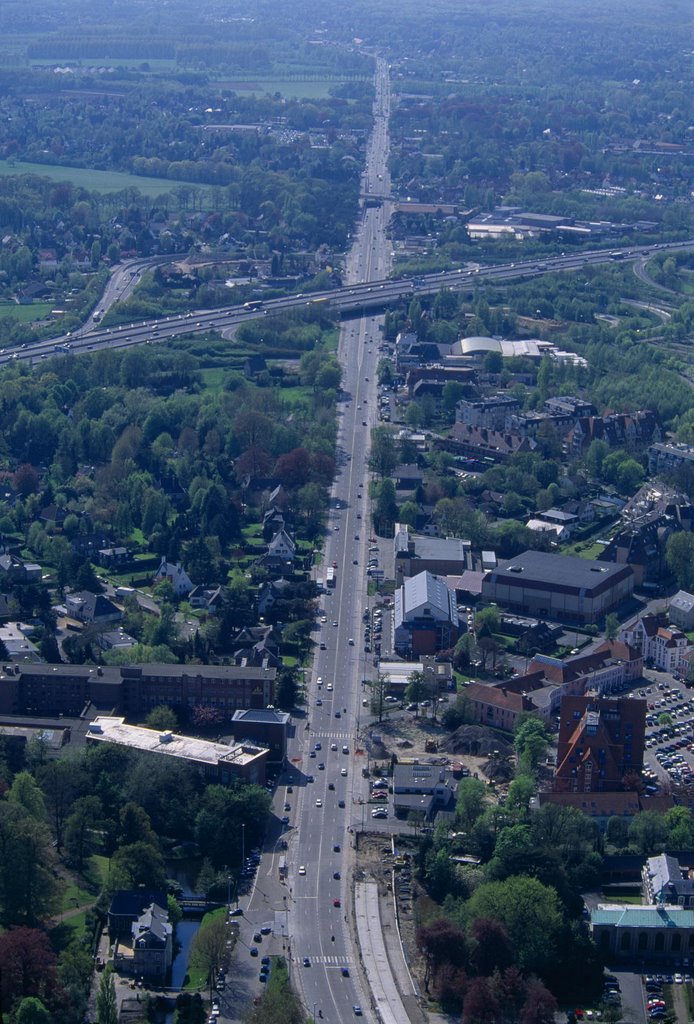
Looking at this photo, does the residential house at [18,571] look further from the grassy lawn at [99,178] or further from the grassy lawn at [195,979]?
the grassy lawn at [99,178]

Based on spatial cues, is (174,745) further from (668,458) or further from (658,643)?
(668,458)

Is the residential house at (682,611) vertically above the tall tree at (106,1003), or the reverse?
the residential house at (682,611)

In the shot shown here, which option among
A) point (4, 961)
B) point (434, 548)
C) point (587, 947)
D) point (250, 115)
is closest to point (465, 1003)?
point (587, 947)

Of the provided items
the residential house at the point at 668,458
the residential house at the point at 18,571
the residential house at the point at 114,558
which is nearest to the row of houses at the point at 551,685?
the residential house at the point at 114,558

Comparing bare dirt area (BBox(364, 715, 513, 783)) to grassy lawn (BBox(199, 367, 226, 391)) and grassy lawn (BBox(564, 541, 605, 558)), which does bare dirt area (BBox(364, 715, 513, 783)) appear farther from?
grassy lawn (BBox(199, 367, 226, 391))

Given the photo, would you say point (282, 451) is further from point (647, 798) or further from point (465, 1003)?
point (465, 1003)

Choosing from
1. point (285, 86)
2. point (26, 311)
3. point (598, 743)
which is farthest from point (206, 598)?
point (285, 86)
